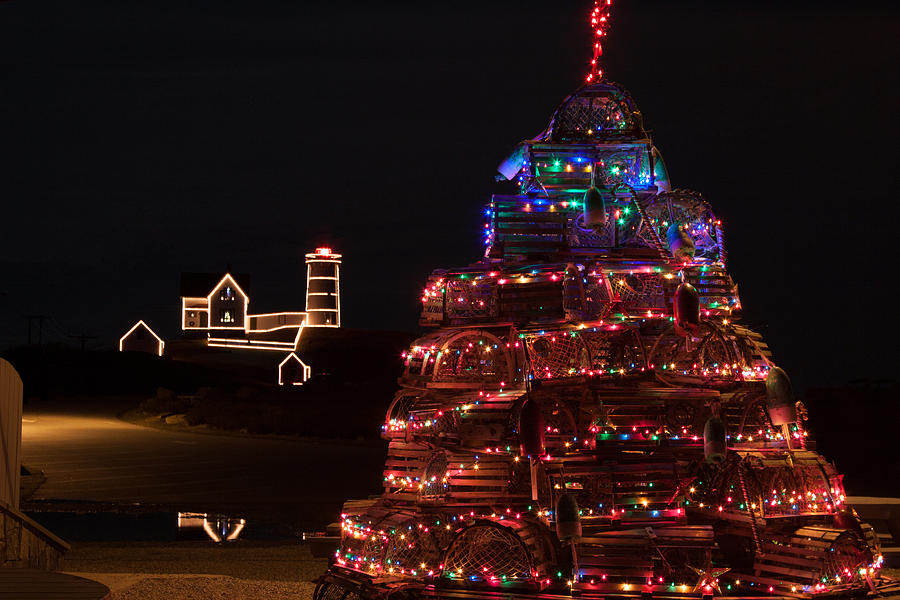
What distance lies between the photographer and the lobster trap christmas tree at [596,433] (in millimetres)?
7773

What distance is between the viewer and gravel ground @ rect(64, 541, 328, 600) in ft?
33.6

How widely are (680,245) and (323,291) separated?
70146mm

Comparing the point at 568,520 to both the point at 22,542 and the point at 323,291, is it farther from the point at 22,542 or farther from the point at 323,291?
the point at 323,291

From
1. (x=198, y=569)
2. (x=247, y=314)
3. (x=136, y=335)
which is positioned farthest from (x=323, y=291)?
(x=198, y=569)

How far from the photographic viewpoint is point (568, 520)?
748cm

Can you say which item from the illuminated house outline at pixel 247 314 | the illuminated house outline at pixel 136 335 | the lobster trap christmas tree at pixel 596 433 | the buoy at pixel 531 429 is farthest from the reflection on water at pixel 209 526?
the illuminated house outline at pixel 136 335

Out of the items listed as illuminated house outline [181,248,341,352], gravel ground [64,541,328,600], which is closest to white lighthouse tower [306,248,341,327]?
illuminated house outline [181,248,341,352]

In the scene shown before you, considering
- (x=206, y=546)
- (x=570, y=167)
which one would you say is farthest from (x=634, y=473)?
(x=206, y=546)

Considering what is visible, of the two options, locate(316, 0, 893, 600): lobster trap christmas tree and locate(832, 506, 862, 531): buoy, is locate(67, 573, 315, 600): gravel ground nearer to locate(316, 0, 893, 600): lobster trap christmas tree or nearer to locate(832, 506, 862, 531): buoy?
locate(316, 0, 893, 600): lobster trap christmas tree

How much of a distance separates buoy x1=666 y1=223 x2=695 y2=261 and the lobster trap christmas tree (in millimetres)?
19

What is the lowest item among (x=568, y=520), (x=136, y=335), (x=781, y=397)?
(x=568, y=520)

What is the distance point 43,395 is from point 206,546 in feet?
142

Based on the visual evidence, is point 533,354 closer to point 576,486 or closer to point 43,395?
point 576,486

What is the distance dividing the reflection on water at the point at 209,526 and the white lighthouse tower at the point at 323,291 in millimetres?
59908
